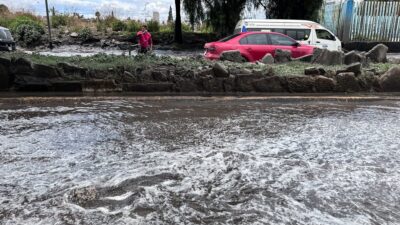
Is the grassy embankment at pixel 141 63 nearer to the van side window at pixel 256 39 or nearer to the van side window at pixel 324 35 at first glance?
the van side window at pixel 256 39

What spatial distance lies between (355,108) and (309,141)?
10.6 feet

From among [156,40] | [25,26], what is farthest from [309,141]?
[25,26]

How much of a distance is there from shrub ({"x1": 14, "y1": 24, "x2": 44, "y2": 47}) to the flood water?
815 inches

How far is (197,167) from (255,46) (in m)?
9.41

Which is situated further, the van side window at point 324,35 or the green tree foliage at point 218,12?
the green tree foliage at point 218,12

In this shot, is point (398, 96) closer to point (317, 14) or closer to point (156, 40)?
point (317, 14)

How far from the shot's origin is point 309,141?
608 cm

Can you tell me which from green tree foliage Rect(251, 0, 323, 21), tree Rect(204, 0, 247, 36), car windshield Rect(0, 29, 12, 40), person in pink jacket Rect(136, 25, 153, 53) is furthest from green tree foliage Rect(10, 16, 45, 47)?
green tree foliage Rect(251, 0, 323, 21)

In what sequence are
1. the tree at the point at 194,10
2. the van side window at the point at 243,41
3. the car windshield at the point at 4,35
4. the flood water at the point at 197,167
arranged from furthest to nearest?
the tree at the point at 194,10 < the car windshield at the point at 4,35 < the van side window at the point at 243,41 < the flood water at the point at 197,167

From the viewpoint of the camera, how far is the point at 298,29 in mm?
16688

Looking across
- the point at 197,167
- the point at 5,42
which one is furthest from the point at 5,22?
the point at 197,167

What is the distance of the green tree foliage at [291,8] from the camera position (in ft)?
79.9

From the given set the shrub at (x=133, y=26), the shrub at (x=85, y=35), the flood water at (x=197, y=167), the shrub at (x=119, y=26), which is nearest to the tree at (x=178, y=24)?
the shrub at (x=133, y=26)

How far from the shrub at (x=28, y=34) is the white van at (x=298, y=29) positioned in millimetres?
15781
